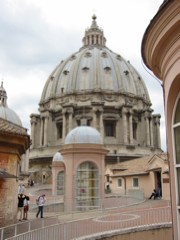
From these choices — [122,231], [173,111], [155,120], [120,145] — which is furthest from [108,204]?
[155,120]

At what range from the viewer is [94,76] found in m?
61.0

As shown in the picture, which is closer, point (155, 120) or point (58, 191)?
point (58, 191)

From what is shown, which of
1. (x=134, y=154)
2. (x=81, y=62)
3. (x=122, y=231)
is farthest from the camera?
(x=81, y=62)

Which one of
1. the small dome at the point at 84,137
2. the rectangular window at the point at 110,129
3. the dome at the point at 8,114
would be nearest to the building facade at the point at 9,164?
the small dome at the point at 84,137

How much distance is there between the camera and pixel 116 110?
2251 inches

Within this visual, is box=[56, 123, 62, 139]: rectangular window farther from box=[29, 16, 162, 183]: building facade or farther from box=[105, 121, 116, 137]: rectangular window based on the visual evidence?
box=[105, 121, 116, 137]: rectangular window

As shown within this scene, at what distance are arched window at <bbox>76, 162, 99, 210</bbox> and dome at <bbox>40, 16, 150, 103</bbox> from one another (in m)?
39.2

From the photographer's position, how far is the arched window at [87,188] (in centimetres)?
1962

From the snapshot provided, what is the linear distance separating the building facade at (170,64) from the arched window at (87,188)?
14524mm

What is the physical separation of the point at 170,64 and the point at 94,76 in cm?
5615

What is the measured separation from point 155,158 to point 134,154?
79.5 feet

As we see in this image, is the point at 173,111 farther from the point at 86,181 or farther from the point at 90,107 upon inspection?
the point at 90,107

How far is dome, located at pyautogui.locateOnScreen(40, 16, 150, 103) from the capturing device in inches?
2371

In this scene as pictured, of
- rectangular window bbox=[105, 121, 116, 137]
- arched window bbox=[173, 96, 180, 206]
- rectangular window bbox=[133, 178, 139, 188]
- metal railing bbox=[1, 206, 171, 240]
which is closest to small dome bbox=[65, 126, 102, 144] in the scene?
metal railing bbox=[1, 206, 171, 240]
